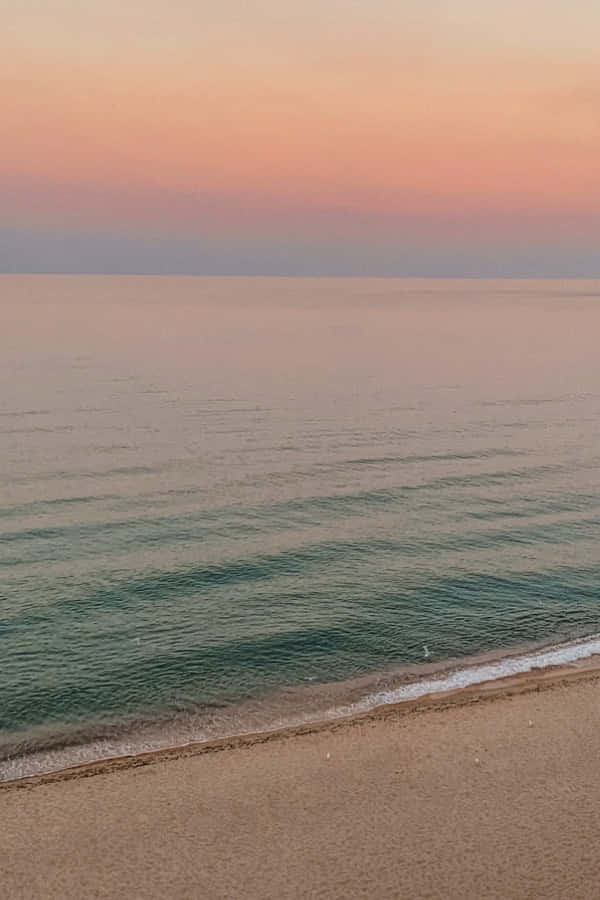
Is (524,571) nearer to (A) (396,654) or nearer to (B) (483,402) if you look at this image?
(A) (396,654)

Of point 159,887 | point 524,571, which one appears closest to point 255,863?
point 159,887

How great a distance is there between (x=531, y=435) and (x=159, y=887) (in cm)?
4926

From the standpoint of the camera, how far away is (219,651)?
25.2 metres

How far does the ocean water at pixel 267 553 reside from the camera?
902 inches

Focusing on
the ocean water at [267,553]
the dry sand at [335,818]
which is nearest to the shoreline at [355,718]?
the dry sand at [335,818]

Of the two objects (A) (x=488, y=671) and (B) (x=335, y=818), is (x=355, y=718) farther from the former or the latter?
(A) (x=488, y=671)

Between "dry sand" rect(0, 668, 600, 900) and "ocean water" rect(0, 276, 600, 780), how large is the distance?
2.30 metres

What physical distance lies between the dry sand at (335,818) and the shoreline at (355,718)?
0.49 ft

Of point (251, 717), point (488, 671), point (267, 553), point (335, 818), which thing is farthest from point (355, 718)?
point (267, 553)

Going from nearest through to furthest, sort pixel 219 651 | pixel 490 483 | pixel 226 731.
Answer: pixel 226 731, pixel 219 651, pixel 490 483

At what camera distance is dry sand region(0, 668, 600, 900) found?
1461cm

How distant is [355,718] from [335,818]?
4.85 metres

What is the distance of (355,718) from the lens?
21.2 meters

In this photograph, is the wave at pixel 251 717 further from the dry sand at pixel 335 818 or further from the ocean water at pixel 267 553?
the dry sand at pixel 335 818
